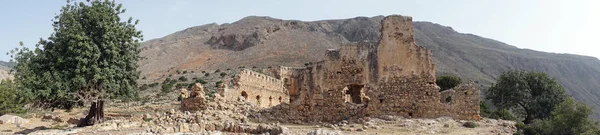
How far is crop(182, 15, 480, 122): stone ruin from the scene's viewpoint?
16.5 metres

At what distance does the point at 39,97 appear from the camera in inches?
615

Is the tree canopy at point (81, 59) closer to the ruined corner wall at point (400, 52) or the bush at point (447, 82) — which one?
the ruined corner wall at point (400, 52)

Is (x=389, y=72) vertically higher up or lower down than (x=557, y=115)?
higher up

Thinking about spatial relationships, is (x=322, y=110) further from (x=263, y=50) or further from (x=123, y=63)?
(x=263, y=50)

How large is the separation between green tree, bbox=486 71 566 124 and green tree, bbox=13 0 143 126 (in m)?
21.2

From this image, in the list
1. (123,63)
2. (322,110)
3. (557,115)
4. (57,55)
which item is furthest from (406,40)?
(57,55)

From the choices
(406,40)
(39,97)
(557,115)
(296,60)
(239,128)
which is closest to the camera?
(557,115)

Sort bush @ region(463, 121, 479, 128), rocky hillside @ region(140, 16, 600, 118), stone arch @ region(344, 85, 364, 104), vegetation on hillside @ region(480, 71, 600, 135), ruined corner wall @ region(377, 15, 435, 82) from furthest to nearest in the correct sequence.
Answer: rocky hillside @ region(140, 16, 600, 118) → vegetation on hillside @ region(480, 71, 600, 135) → stone arch @ region(344, 85, 364, 104) → ruined corner wall @ region(377, 15, 435, 82) → bush @ region(463, 121, 479, 128)

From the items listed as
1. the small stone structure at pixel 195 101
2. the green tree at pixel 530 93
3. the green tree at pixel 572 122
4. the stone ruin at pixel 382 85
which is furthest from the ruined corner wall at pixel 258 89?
the green tree at pixel 572 122

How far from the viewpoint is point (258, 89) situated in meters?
31.5

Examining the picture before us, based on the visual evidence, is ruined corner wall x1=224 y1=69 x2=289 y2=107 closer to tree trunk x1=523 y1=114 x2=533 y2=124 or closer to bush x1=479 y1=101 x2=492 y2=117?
bush x1=479 y1=101 x2=492 y2=117

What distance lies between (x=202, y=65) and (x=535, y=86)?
56191 millimetres

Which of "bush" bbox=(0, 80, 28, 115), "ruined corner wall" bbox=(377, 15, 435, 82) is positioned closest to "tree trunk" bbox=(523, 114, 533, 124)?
"ruined corner wall" bbox=(377, 15, 435, 82)

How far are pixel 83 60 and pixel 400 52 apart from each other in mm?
10382
